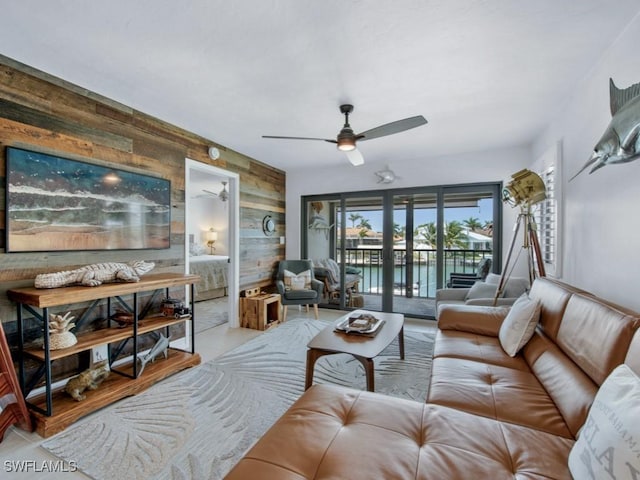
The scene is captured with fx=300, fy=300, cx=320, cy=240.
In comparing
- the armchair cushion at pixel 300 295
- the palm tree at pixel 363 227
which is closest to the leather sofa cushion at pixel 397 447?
the armchair cushion at pixel 300 295

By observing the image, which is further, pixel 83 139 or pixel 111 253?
pixel 111 253

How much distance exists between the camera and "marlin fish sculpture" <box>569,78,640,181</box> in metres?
1.51

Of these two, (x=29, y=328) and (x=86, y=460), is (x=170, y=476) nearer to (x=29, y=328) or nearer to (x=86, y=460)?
(x=86, y=460)

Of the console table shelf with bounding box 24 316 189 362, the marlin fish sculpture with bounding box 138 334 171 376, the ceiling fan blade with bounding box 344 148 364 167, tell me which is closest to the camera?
the console table shelf with bounding box 24 316 189 362

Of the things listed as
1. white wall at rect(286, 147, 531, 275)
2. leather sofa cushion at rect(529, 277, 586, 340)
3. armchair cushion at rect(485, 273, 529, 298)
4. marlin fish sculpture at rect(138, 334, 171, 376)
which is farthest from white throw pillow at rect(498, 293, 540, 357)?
marlin fish sculpture at rect(138, 334, 171, 376)

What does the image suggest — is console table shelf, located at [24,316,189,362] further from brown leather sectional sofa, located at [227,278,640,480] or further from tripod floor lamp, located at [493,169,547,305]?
tripod floor lamp, located at [493,169,547,305]

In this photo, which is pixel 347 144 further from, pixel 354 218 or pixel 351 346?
pixel 354 218

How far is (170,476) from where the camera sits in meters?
1.55

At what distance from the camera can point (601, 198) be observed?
2.06 m

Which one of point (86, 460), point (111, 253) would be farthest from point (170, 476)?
point (111, 253)

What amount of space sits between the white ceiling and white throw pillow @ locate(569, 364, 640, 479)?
180cm

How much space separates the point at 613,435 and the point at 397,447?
0.64 meters

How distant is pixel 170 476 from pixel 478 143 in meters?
4.35

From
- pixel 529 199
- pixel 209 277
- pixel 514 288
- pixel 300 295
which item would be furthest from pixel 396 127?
pixel 209 277
